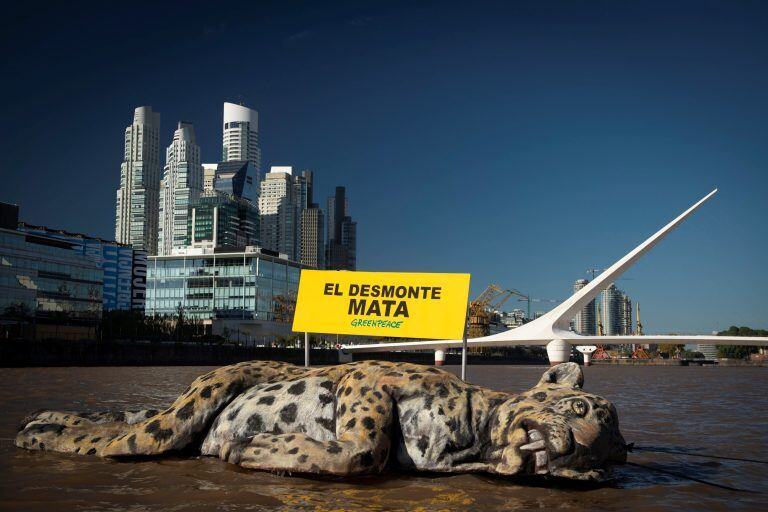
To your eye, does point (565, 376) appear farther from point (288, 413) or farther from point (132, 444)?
point (132, 444)

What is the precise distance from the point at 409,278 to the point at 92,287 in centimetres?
9404

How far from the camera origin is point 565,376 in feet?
22.8

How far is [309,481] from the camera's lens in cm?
604

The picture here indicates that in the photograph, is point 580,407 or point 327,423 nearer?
point 580,407

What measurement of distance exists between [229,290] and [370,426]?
135 meters

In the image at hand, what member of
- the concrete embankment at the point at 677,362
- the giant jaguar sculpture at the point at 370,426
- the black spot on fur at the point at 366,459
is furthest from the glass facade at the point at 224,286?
the black spot on fur at the point at 366,459

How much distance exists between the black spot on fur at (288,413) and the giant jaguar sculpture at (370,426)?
1 cm

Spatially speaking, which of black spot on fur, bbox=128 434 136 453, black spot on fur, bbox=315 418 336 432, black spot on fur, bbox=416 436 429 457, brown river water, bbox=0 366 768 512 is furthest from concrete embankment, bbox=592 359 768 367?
black spot on fur, bbox=128 434 136 453

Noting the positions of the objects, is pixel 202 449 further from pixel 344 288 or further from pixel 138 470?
pixel 344 288

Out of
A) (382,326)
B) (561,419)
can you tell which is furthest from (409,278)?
(561,419)

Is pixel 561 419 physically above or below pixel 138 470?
Answer: above

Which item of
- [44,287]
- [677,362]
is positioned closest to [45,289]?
[44,287]

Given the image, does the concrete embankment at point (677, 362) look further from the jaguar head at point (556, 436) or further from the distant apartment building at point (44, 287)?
the jaguar head at point (556, 436)

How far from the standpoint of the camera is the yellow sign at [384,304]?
9.69m
